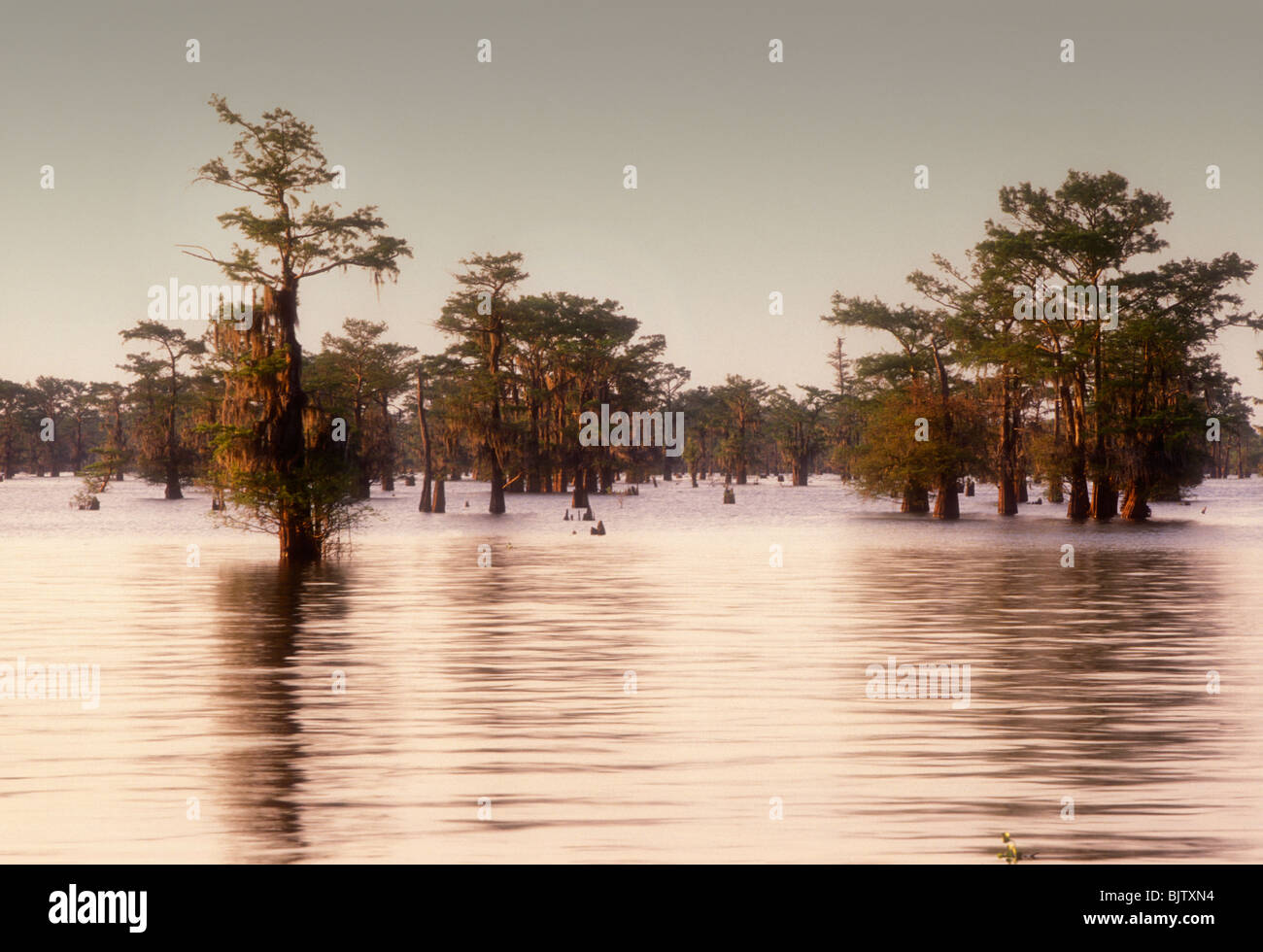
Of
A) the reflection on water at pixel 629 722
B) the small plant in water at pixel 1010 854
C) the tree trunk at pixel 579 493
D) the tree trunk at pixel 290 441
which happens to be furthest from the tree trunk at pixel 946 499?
the small plant in water at pixel 1010 854

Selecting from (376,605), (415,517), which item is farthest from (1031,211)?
(376,605)

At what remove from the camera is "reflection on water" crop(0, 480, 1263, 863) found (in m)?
9.95

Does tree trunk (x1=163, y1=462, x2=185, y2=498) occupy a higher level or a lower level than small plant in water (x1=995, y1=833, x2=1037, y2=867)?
higher

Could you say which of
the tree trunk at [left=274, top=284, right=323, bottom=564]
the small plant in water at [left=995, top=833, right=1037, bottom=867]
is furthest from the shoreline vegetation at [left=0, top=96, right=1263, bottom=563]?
the small plant in water at [left=995, top=833, right=1037, bottom=867]

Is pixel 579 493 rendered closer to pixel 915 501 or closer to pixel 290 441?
pixel 915 501

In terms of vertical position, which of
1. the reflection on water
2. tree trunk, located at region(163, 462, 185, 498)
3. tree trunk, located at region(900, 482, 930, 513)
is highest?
tree trunk, located at region(163, 462, 185, 498)

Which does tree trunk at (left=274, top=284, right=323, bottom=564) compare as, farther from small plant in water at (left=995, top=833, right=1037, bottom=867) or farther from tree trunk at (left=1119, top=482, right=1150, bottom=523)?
tree trunk at (left=1119, top=482, right=1150, bottom=523)

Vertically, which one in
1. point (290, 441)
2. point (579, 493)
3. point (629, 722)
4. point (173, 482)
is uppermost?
point (290, 441)

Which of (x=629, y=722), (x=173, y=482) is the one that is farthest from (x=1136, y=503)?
(x=173, y=482)

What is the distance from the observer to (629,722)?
14.6 meters

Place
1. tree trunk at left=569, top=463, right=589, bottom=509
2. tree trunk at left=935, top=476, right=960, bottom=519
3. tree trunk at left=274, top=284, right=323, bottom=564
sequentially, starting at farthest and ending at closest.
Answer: tree trunk at left=569, top=463, right=589, bottom=509 → tree trunk at left=935, top=476, right=960, bottom=519 → tree trunk at left=274, top=284, right=323, bottom=564

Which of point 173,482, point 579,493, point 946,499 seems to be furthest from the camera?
point 173,482
